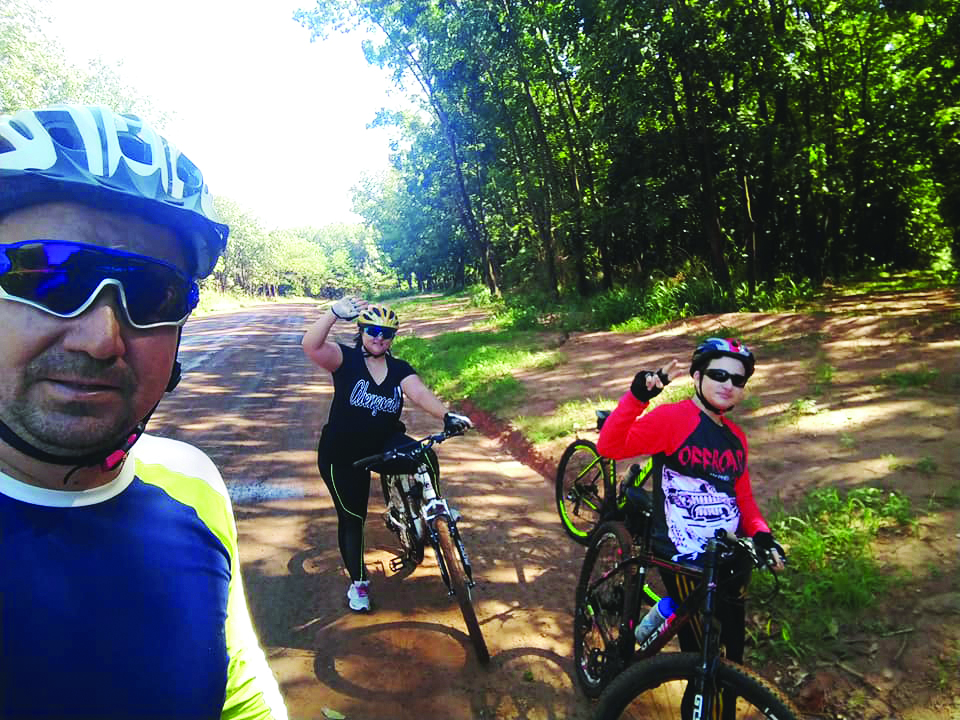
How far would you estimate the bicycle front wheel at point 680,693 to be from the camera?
200 cm

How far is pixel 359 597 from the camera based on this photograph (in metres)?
→ 3.79

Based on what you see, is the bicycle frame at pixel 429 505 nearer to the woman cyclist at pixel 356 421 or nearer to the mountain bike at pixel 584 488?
the woman cyclist at pixel 356 421

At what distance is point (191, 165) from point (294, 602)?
335 cm

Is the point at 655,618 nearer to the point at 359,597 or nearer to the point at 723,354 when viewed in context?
the point at 723,354

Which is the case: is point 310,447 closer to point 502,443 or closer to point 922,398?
point 502,443

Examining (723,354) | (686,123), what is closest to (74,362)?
(723,354)

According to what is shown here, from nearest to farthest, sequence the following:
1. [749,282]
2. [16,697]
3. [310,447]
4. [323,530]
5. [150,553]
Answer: [16,697]
[150,553]
[323,530]
[310,447]
[749,282]

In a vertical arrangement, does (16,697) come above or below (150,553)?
below

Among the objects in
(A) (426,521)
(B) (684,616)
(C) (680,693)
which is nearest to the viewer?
Answer: (C) (680,693)

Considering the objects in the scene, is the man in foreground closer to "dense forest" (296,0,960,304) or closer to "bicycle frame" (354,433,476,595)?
"bicycle frame" (354,433,476,595)

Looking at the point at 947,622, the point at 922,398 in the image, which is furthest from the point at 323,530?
the point at 922,398

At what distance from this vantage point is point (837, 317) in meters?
10.4

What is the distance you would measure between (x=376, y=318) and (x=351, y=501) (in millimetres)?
1295

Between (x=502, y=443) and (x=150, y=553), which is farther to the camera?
(x=502, y=443)
